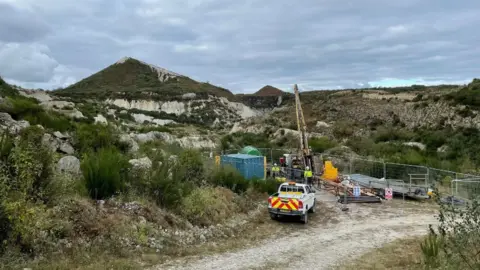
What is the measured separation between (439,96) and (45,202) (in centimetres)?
5640

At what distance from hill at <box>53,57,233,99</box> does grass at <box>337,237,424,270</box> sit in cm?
10458

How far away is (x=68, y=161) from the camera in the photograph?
582 inches

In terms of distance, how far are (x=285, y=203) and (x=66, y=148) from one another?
994 centimetres

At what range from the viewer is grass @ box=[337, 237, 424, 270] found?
10159 mm

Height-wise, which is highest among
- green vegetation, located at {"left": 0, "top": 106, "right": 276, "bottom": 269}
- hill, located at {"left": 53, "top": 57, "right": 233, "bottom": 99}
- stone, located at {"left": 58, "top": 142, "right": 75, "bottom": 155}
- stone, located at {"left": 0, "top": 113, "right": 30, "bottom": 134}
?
hill, located at {"left": 53, "top": 57, "right": 233, "bottom": 99}

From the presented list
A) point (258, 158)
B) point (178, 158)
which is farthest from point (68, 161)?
point (258, 158)

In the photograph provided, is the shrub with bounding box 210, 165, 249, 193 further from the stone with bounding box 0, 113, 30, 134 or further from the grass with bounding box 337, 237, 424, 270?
the stone with bounding box 0, 113, 30, 134

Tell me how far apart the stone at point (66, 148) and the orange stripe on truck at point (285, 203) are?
9.18 metres

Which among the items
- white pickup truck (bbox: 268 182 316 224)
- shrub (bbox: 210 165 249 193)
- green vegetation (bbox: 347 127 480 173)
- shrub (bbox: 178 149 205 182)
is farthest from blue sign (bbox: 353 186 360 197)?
green vegetation (bbox: 347 127 480 173)

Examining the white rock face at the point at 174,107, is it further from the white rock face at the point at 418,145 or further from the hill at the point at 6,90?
the white rock face at the point at 418,145

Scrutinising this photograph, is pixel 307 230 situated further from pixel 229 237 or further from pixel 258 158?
pixel 258 158

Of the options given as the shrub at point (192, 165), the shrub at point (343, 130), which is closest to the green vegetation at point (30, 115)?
the shrub at point (192, 165)

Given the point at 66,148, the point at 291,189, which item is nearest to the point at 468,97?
the point at 291,189

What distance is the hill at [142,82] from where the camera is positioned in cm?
12297
